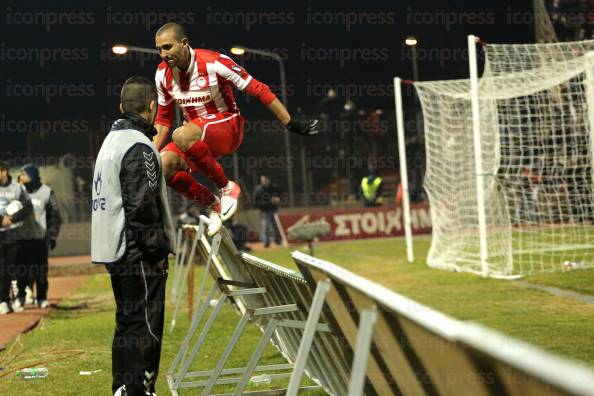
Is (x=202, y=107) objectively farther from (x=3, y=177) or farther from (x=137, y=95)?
(x=3, y=177)

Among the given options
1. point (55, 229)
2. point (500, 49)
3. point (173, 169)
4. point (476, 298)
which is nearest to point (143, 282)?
point (173, 169)

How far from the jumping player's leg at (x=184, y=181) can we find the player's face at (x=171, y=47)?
0.69 m

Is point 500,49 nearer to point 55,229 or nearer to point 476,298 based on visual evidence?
point 476,298

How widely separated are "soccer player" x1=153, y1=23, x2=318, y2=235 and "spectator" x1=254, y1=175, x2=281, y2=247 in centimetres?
1909

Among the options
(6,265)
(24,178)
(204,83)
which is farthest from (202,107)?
(24,178)

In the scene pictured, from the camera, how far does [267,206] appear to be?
25.5 meters

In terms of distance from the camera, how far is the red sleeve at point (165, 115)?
5.84 metres

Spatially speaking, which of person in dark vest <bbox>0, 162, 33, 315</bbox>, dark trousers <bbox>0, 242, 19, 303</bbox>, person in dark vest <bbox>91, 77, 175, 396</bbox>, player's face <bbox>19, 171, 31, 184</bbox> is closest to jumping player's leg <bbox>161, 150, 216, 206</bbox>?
person in dark vest <bbox>91, 77, 175, 396</bbox>

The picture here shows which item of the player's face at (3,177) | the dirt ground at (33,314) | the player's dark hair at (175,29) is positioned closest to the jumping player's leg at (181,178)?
the player's dark hair at (175,29)

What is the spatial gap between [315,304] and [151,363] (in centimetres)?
244

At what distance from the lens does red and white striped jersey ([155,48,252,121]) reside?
5348 mm

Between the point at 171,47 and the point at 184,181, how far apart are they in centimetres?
101

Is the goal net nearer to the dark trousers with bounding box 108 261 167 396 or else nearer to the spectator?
the spectator

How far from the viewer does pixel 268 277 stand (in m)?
4.88
